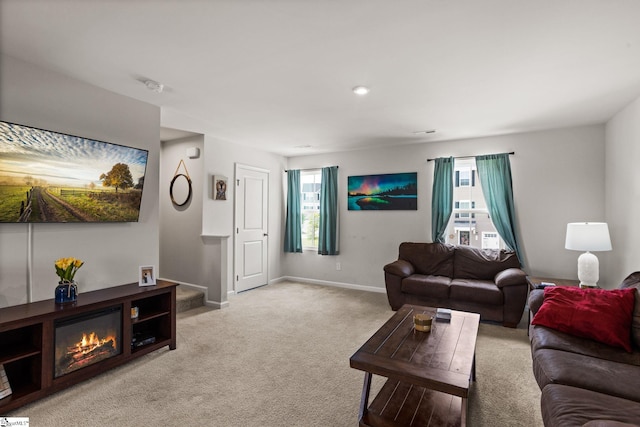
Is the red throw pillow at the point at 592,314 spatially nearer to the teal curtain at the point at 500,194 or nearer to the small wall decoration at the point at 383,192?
the teal curtain at the point at 500,194

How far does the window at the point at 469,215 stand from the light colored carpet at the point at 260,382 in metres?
1.39

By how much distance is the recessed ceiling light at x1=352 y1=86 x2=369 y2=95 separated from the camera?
2894 mm

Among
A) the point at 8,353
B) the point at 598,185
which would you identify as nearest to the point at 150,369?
the point at 8,353

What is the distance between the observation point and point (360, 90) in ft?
9.67

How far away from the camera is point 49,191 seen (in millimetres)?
2520

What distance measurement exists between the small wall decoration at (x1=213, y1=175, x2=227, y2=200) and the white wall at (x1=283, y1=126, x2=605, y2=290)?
2.15 meters

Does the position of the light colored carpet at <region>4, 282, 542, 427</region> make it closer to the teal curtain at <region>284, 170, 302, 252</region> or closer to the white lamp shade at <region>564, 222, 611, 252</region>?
the white lamp shade at <region>564, 222, 611, 252</region>

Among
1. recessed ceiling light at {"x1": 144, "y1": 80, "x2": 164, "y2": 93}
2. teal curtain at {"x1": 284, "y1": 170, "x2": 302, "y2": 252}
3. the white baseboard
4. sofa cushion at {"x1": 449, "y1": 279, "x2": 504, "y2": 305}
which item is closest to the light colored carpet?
sofa cushion at {"x1": 449, "y1": 279, "x2": 504, "y2": 305}

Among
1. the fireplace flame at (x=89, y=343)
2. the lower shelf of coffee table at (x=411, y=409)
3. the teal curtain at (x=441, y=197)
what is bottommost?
the lower shelf of coffee table at (x=411, y=409)

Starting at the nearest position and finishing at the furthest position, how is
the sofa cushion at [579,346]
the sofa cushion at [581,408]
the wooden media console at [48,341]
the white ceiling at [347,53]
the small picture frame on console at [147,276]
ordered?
the sofa cushion at [581,408]
the white ceiling at [347,53]
the sofa cushion at [579,346]
the wooden media console at [48,341]
the small picture frame on console at [147,276]

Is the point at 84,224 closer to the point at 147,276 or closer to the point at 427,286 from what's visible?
the point at 147,276

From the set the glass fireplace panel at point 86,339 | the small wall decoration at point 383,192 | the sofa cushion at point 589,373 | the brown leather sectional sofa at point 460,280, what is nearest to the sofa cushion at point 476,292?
the brown leather sectional sofa at point 460,280

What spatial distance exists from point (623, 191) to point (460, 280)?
1.99 m

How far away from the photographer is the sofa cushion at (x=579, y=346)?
1991mm
